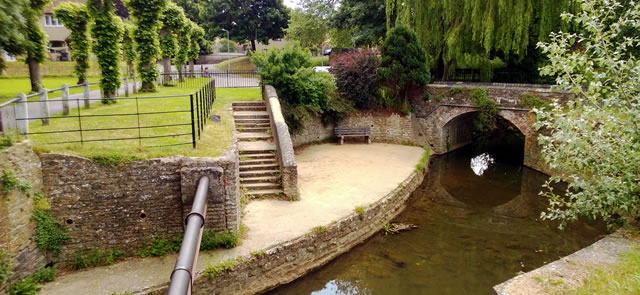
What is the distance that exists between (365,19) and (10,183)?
81.9 ft

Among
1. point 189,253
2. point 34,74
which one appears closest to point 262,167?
point 189,253

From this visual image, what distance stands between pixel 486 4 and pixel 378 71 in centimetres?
550

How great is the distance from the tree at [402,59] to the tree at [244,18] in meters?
25.3

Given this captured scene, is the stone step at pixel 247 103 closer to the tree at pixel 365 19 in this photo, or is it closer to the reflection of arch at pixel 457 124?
the reflection of arch at pixel 457 124

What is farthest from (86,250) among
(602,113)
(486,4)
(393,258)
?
(486,4)

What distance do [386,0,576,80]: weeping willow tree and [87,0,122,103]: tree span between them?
13.7 m

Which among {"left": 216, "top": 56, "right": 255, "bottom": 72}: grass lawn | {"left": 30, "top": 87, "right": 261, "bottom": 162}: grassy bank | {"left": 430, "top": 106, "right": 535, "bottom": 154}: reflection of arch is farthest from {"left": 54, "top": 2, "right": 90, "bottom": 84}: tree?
{"left": 216, "top": 56, "right": 255, "bottom": 72}: grass lawn

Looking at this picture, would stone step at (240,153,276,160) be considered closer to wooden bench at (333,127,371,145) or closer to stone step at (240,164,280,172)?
stone step at (240,164,280,172)

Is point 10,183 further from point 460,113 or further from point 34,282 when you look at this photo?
point 460,113

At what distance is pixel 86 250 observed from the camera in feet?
27.2

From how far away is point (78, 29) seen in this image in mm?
15117

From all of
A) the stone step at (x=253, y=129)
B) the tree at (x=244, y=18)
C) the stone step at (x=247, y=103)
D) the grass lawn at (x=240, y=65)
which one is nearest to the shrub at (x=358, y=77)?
the stone step at (x=247, y=103)

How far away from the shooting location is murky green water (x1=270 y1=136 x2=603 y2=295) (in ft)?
30.9

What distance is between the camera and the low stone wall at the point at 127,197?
8.02 meters
